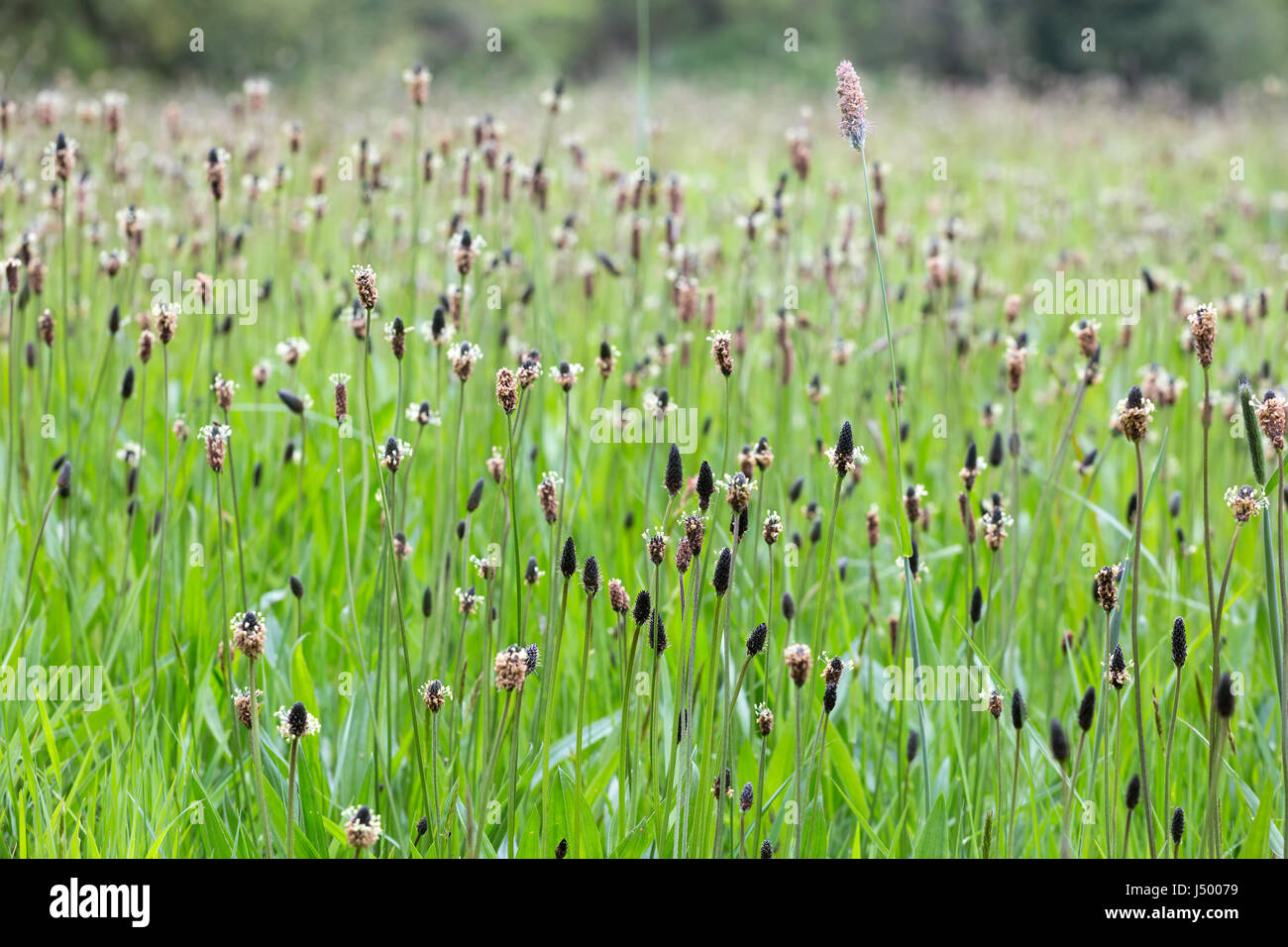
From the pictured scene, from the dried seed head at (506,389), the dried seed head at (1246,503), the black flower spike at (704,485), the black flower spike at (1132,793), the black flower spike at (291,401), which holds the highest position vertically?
the black flower spike at (291,401)

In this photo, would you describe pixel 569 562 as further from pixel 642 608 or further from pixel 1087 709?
pixel 1087 709

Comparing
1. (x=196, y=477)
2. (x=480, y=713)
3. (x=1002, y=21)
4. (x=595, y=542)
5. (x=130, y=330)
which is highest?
(x=1002, y=21)

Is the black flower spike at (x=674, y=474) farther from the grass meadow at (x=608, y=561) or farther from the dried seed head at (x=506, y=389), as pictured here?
the dried seed head at (x=506, y=389)

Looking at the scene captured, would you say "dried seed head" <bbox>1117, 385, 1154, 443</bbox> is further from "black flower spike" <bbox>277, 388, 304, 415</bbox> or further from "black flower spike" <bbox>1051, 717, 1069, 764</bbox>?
"black flower spike" <bbox>277, 388, 304, 415</bbox>

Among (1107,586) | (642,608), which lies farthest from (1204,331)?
(642,608)

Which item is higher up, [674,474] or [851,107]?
[851,107]

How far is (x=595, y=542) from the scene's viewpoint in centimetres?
242

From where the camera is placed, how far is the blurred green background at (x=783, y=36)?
17.9 metres

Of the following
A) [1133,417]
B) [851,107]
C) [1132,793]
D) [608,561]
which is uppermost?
[851,107]

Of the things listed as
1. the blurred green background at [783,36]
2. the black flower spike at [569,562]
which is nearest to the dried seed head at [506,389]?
the black flower spike at [569,562]

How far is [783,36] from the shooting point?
18203 mm
